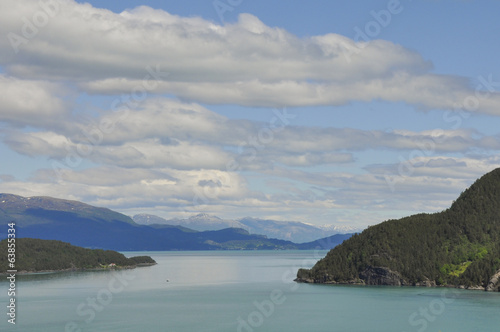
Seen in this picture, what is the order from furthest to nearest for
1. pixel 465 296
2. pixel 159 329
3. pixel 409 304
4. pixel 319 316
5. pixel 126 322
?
pixel 465 296 → pixel 409 304 → pixel 319 316 → pixel 126 322 → pixel 159 329

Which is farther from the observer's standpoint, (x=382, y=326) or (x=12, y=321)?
(x=12, y=321)

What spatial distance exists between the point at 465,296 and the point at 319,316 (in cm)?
5824

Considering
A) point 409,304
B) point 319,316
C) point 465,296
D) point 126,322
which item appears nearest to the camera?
point 126,322

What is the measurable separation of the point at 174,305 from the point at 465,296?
86.4m

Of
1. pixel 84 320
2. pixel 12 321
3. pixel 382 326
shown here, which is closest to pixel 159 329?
pixel 84 320

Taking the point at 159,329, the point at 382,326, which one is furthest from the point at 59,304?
the point at 382,326

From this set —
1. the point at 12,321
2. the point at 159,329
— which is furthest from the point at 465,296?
the point at 12,321

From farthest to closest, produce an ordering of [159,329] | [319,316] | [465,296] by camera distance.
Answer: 1. [465,296]
2. [319,316]
3. [159,329]

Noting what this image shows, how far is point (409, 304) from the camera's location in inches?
6786

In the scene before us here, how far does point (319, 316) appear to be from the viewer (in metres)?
153

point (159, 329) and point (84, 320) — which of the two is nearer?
point (159, 329)

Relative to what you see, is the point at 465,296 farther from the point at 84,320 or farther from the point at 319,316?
the point at 84,320

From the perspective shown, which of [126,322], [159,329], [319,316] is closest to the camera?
[159,329]

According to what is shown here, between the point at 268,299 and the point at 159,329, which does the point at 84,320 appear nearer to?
the point at 159,329
